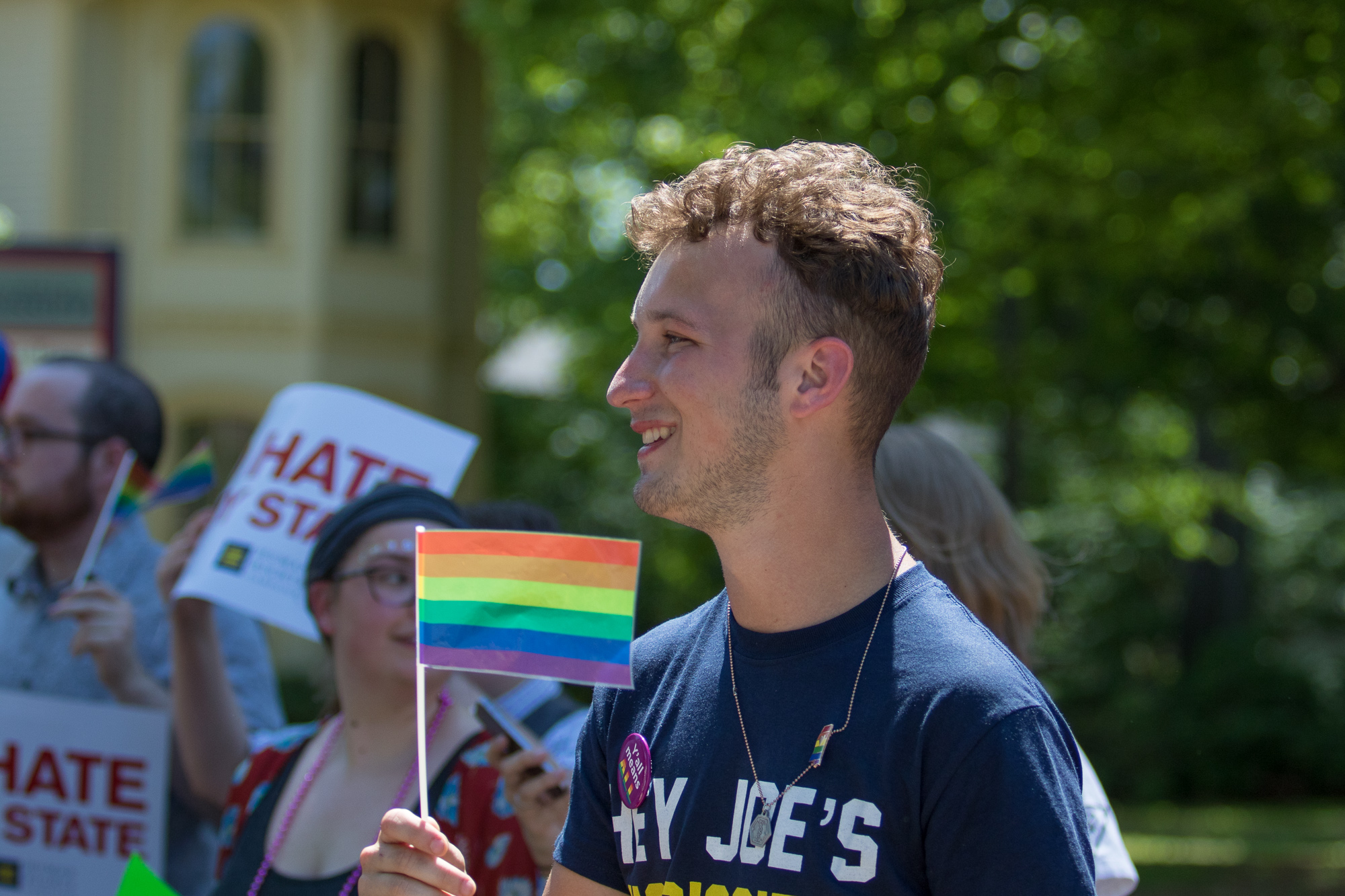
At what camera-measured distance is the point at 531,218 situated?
1662 centimetres

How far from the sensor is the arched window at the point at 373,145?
14938 mm

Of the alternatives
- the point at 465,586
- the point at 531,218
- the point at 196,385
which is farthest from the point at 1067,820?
the point at 531,218

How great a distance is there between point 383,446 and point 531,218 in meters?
13.4

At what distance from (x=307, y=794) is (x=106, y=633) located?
794 millimetres

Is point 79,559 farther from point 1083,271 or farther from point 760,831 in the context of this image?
point 1083,271

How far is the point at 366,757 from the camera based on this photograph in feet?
9.47

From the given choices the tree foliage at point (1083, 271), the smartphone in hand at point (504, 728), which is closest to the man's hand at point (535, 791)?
the smartphone in hand at point (504, 728)

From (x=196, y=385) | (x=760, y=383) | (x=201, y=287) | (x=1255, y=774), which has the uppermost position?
(x=760, y=383)

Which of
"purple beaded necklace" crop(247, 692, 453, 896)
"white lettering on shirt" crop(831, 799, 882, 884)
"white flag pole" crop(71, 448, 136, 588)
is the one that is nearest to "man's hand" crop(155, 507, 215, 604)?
"white flag pole" crop(71, 448, 136, 588)

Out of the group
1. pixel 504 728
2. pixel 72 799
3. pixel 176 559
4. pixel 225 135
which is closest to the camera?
pixel 504 728

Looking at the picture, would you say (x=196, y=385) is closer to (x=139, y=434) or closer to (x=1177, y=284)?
(x=1177, y=284)

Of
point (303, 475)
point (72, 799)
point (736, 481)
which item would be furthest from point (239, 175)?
point (736, 481)

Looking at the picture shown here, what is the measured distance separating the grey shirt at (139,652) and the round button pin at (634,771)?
1.97m

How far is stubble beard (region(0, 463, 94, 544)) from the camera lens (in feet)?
12.1
